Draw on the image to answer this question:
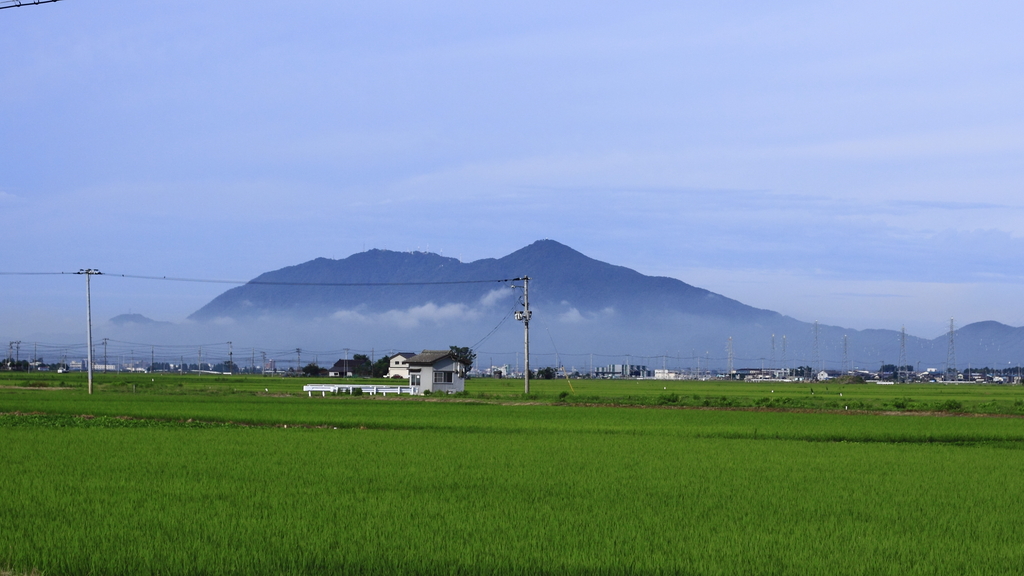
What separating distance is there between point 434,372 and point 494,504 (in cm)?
5427

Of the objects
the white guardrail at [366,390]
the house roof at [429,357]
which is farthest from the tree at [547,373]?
the house roof at [429,357]

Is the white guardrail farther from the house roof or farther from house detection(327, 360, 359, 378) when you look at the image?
house detection(327, 360, 359, 378)

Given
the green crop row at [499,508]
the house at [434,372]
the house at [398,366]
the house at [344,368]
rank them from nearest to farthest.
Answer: the green crop row at [499,508]
the house at [434,372]
the house at [398,366]
the house at [344,368]

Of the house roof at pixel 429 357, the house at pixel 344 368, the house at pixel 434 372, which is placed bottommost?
the house at pixel 344 368

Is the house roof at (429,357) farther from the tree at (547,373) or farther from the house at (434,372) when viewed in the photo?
the tree at (547,373)

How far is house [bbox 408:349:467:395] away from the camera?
6738cm

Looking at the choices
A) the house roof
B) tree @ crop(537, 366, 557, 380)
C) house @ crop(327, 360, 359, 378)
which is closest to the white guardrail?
the house roof

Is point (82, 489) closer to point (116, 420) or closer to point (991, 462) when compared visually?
point (991, 462)

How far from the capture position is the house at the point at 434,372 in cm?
6738

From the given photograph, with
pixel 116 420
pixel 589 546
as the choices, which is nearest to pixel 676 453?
pixel 589 546

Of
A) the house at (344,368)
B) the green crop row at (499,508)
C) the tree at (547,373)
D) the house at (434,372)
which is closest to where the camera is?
the green crop row at (499,508)

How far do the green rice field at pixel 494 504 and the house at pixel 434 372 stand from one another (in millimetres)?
39204

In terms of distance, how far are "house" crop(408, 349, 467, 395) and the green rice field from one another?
129ft

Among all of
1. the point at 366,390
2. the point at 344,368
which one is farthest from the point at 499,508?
the point at 344,368
